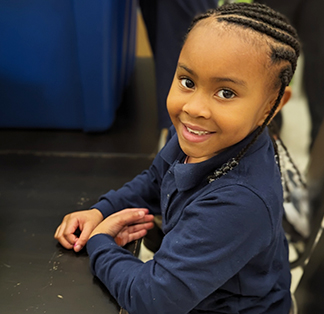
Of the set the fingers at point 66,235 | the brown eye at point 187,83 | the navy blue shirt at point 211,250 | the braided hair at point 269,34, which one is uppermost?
the braided hair at point 269,34

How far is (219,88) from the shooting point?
46 cm

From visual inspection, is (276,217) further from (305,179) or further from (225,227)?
(305,179)

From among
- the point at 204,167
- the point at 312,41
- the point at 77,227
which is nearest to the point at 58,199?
the point at 77,227

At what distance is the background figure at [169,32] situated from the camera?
3.50 feet

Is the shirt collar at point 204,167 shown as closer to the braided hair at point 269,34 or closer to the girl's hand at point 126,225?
the braided hair at point 269,34

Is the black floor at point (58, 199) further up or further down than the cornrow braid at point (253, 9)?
further down

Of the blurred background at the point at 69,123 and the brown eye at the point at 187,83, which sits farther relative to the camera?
the blurred background at the point at 69,123

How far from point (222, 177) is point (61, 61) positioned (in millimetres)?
739

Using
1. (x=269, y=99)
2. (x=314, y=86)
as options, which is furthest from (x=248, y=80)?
(x=314, y=86)

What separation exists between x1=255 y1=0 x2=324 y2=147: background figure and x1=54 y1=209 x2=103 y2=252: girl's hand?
3.75ft

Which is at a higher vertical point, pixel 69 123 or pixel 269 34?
pixel 269 34

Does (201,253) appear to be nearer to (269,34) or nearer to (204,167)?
(204,167)

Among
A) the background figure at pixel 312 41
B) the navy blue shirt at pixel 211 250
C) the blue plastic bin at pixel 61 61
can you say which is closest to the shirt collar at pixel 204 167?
the navy blue shirt at pixel 211 250

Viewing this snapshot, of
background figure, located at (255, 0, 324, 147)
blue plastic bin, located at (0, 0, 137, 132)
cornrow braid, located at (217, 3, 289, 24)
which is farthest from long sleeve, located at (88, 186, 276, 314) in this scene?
background figure, located at (255, 0, 324, 147)
